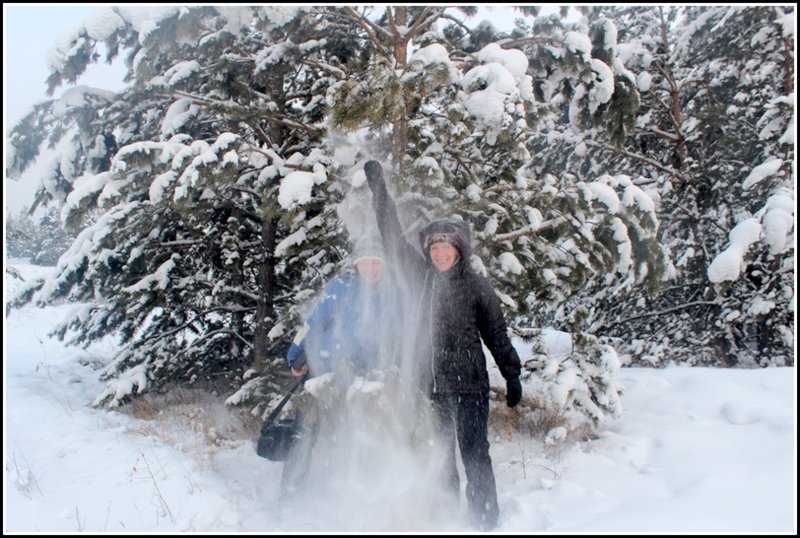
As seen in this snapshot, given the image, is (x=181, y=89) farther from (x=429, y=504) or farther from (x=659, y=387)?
(x=659, y=387)

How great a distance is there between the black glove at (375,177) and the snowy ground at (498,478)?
86.9 inches

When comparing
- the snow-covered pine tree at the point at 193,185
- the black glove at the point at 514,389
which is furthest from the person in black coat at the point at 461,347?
the snow-covered pine tree at the point at 193,185

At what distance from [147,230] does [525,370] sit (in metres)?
4.67

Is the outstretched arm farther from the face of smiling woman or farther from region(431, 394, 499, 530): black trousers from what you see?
region(431, 394, 499, 530): black trousers

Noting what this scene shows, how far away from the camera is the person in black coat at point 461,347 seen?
3676 mm

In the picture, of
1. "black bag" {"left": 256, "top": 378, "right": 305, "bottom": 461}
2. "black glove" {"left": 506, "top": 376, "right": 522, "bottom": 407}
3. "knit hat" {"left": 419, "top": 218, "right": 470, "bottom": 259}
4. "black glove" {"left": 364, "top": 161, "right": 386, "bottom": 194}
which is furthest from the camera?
"black glove" {"left": 364, "top": 161, "right": 386, "bottom": 194}

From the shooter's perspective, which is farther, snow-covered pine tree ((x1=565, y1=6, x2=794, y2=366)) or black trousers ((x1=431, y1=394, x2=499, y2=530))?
snow-covered pine tree ((x1=565, y1=6, x2=794, y2=366))

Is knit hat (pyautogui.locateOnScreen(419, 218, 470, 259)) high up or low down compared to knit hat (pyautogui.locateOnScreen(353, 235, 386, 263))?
up

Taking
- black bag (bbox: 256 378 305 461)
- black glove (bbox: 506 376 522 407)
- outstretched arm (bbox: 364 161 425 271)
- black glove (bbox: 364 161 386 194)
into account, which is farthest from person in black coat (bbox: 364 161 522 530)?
black bag (bbox: 256 378 305 461)

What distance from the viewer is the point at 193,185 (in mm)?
4129

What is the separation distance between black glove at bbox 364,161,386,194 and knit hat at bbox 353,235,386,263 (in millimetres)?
435

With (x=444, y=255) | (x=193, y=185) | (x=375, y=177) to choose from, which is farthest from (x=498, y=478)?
(x=193, y=185)

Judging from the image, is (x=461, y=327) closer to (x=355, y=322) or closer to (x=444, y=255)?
(x=444, y=255)

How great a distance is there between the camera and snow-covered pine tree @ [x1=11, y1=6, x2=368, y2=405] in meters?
4.21
